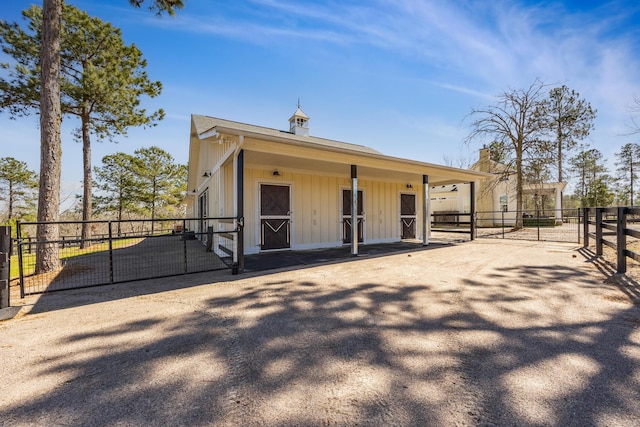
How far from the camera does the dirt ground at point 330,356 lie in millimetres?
1490

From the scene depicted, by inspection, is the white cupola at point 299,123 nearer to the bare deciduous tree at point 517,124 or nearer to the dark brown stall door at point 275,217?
the dark brown stall door at point 275,217

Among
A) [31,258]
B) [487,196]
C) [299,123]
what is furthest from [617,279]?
[487,196]

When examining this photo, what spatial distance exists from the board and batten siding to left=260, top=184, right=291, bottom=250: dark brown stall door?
13cm

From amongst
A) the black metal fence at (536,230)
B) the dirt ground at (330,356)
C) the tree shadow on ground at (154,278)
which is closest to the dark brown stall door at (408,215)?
the black metal fence at (536,230)

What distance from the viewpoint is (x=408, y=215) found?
11047 mm

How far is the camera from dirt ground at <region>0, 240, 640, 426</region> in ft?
4.89

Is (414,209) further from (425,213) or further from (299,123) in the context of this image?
(299,123)

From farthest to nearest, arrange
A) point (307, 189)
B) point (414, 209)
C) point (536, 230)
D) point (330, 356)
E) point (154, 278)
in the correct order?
point (536, 230) < point (414, 209) < point (307, 189) < point (154, 278) < point (330, 356)

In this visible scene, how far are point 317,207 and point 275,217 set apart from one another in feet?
4.79

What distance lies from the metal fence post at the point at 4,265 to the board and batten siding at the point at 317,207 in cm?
427

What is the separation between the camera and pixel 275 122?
1300 cm

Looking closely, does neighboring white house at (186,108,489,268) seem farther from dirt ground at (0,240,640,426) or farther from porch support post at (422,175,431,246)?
dirt ground at (0,240,640,426)

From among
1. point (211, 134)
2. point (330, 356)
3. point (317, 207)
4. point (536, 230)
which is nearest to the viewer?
A: point (330, 356)

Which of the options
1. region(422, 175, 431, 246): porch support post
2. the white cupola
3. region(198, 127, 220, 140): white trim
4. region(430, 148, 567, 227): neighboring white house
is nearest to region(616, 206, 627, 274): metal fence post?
region(422, 175, 431, 246): porch support post
